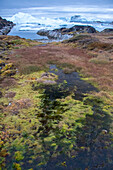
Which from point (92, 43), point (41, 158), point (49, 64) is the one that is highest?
point (92, 43)

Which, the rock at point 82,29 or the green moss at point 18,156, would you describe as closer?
the green moss at point 18,156

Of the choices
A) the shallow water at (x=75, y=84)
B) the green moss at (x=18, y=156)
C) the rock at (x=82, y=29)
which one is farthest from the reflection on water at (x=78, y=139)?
the rock at (x=82, y=29)

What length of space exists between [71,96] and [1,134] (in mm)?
5743

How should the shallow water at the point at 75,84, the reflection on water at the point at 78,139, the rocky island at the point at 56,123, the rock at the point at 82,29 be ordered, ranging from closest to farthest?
the reflection on water at the point at 78,139 → the rocky island at the point at 56,123 → the shallow water at the point at 75,84 → the rock at the point at 82,29

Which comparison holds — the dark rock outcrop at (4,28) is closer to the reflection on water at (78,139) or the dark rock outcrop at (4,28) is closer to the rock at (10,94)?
the rock at (10,94)

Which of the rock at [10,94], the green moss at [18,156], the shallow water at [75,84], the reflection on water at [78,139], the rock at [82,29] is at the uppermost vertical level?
the rock at [82,29]

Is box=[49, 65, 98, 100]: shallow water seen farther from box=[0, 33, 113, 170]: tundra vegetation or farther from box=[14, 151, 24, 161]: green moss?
box=[14, 151, 24, 161]: green moss

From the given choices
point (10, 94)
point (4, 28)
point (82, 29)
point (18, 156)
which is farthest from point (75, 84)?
point (4, 28)

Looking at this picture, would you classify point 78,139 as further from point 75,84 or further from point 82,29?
point 82,29

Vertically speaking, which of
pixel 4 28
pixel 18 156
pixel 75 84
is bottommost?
pixel 18 156

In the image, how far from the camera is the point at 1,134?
22.8 feet

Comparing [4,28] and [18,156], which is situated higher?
[4,28]

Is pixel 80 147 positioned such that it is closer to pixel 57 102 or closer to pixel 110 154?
pixel 110 154

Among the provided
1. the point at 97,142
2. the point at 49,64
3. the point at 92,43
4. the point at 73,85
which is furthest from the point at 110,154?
the point at 92,43
